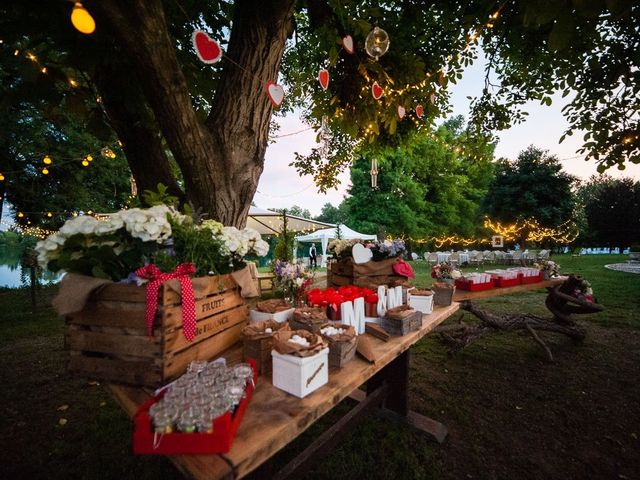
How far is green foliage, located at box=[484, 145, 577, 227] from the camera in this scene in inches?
678

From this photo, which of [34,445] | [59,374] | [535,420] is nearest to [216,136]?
[34,445]

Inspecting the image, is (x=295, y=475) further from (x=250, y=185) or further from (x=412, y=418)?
(x=250, y=185)

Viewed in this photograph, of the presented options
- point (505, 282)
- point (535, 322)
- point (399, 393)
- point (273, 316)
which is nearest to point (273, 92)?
point (273, 316)

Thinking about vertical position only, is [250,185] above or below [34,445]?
above

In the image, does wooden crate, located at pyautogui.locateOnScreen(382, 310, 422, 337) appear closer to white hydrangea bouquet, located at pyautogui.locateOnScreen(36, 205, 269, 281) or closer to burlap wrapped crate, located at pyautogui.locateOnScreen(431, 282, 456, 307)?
burlap wrapped crate, located at pyautogui.locateOnScreen(431, 282, 456, 307)

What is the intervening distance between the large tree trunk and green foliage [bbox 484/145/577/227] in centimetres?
2019

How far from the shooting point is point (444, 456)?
2.28 meters

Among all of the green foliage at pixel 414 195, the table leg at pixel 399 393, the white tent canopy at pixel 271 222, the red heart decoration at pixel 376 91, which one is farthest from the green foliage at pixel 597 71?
the green foliage at pixel 414 195

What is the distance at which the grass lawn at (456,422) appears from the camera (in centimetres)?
218

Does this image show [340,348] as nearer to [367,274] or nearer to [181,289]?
[181,289]

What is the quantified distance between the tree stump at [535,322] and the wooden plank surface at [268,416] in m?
3.02

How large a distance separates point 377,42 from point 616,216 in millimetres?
38210

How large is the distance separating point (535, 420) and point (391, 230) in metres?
18.7

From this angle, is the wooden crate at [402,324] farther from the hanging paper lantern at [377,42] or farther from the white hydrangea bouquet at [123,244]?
the hanging paper lantern at [377,42]
